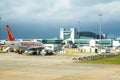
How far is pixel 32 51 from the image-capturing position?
341 ft

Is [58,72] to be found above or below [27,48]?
below

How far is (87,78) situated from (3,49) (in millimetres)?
101610

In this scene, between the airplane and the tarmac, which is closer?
the tarmac

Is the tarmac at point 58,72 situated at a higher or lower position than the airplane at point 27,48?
lower

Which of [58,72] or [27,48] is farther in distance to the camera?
[27,48]

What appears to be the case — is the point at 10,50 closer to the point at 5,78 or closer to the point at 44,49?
the point at 44,49

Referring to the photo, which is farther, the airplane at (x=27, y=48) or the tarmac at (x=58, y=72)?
the airplane at (x=27, y=48)

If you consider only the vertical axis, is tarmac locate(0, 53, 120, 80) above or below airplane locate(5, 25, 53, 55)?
below

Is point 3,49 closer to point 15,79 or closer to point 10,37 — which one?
point 10,37

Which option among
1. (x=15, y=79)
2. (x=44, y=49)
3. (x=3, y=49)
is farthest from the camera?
(x=3, y=49)

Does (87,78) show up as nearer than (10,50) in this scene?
Yes

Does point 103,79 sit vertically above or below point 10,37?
below

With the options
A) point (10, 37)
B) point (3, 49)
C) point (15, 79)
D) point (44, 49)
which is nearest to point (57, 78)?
point (15, 79)

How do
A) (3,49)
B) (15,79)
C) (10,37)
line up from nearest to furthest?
(15,79)
(10,37)
(3,49)
